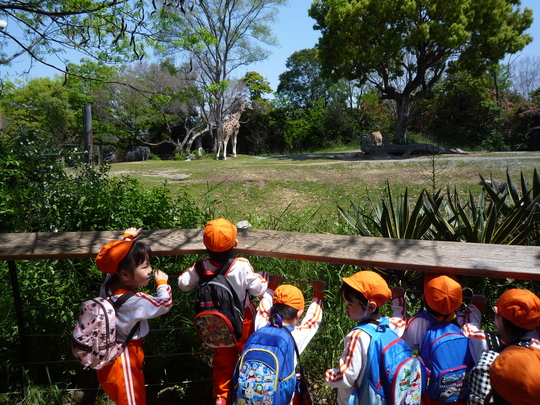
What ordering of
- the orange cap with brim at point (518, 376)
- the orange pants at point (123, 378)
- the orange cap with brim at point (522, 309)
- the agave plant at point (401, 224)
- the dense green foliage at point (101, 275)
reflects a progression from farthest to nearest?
the agave plant at point (401, 224), the dense green foliage at point (101, 275), the orange pants at point (123, 378), the orange cap with brim at point (522, 309), the orange cap with brim at point (518, 376)

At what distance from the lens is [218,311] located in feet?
7.53

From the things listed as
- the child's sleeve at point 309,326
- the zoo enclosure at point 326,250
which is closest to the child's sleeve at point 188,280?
the zoo enclosure at point 326,250

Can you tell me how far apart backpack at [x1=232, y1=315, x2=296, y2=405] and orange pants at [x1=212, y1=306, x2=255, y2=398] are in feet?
1.20

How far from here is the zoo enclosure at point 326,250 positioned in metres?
2.05

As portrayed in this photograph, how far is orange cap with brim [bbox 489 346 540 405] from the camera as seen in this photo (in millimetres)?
1508

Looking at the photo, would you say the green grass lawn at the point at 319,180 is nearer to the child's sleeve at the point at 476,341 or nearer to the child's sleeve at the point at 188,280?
the child's sleeve at the point at 188,280

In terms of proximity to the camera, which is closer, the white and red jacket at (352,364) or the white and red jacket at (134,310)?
the white and red jacket at (352,364)

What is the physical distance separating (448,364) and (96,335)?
162cm

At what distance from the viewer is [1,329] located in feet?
10.0

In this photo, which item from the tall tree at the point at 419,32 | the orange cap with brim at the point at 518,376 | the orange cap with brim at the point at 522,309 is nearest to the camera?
the orange cap with brim at the point at 518,376

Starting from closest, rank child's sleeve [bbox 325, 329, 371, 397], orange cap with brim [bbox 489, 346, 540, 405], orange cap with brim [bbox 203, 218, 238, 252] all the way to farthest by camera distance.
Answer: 1. orange cap with brim [bbox 489, 346, 540, 405]
2. child's sleeve [bbox 325, 329, 371, 397]
3. orange cap with brim [bbox 203, 218, 238, 252]

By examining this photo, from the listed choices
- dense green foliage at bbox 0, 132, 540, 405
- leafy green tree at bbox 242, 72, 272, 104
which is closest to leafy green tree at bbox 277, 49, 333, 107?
leafy green tree at bbox 242, 72, 272, 104

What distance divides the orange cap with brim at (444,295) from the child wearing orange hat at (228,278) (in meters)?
0.88

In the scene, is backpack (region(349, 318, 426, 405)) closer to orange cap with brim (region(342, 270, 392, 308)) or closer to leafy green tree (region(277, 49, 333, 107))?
orange cap with brim (region(342, 270, 392, 308))
